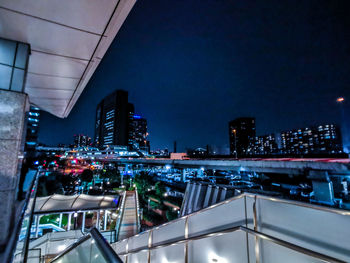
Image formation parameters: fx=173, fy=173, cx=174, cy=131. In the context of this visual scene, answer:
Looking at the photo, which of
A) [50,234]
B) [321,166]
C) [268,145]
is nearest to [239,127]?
[268,145]

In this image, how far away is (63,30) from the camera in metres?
3.10

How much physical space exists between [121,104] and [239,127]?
108883 mm

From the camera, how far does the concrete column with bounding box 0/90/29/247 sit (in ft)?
9.75

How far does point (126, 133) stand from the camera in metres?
144

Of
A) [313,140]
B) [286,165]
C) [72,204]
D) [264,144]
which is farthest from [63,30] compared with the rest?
[264,144]

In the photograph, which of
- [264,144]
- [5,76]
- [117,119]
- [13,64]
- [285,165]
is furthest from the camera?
[264,144]

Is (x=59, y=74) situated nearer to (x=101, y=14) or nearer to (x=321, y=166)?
(x=101, y=14)

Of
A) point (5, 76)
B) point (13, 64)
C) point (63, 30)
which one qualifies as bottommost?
point (5, 76)

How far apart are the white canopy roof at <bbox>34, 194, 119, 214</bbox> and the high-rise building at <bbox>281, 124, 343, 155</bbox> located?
407 ft

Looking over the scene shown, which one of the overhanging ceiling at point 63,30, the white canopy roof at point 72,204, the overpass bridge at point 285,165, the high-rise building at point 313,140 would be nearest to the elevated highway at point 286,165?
the overpass bridge at point 285,165

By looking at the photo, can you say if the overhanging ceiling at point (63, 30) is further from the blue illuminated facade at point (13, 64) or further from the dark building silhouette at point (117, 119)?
the dark building silhouette at point (117, 119)

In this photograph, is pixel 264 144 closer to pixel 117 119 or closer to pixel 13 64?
pixel 117 119

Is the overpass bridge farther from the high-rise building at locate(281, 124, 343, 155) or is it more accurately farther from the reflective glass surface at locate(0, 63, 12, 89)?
the high-rise building at locate(281, 124, 343, 155)

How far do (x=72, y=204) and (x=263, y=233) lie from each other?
1383 cm
